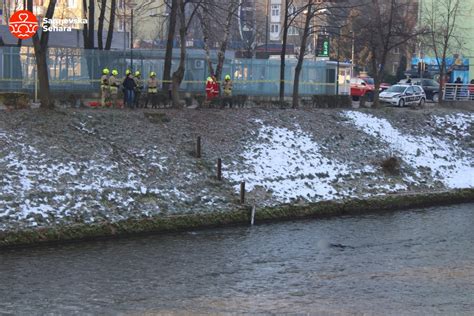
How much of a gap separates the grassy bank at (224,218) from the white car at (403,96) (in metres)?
20.4

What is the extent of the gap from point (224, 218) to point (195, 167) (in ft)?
9.75

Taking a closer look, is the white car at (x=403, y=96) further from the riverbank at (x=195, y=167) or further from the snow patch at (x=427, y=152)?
the riverbank at (x=195, y=167)

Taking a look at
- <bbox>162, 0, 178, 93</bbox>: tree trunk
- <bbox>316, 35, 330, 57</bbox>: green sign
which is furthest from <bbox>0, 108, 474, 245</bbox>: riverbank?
<bbox>316, 35, 330, 57</bbox>: green sign

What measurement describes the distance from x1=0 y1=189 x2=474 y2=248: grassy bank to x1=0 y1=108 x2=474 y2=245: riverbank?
0.03 meters

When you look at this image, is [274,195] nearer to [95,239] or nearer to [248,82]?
[95,239]

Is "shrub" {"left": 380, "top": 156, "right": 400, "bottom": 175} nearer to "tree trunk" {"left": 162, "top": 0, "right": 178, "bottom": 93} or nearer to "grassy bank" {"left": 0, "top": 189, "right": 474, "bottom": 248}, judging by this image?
"grassy bank" {"left": 0, "top": 189, "right": 474, "bottom": 248}

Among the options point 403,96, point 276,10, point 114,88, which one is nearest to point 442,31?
point 403,96

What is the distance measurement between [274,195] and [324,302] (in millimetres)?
9061

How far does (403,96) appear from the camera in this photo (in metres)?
44.3

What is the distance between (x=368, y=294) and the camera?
1221cm

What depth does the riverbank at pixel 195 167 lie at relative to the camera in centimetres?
1733

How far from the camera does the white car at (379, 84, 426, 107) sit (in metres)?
43.9

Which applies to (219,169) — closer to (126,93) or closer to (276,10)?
(126,93)

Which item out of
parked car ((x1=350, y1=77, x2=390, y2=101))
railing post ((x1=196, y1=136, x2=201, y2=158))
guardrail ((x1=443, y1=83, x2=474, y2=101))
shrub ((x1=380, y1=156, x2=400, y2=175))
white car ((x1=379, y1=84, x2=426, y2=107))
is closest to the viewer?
railing post ((x1=196, y1=136, x2=201, y2=158))
